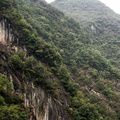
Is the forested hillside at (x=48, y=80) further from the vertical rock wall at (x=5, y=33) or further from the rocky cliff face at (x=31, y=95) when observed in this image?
the vertical rock wall at (x=5, y=33)

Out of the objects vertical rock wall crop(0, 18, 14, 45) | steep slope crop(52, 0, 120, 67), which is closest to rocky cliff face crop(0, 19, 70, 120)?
vertical rock wall crop(0, 18, 14, 45)

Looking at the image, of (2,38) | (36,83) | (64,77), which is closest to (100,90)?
(64,77)

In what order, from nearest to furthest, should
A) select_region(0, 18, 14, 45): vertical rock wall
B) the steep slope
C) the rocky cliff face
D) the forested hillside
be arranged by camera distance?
the forested hillside
the rocky cliff face
select_region(0, 18, 14, 45): vertical rock wall
the steep slope

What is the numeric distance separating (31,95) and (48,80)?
301 centimetres

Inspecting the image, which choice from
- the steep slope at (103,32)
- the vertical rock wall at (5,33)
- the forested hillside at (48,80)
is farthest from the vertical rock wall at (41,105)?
the steep slope at (103,32)

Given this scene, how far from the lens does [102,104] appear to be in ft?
70.7

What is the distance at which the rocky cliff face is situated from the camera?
→ 1456 centimetres

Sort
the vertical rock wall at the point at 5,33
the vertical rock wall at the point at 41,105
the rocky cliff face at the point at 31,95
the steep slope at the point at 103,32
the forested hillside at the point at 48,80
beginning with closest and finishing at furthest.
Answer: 1. the forested hillside at the point at 48,80
2. the rocky cliff face at the point at 31,95
3. the vertical rock wall at the point at 41,105
4. the vertical rock wall at the point at 5,33
5. the steep slope at the point at 103,32

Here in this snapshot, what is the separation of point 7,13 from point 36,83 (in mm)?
9839

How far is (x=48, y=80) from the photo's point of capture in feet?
58.5

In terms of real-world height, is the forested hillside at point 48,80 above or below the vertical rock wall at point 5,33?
below

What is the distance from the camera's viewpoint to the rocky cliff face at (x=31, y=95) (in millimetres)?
14562

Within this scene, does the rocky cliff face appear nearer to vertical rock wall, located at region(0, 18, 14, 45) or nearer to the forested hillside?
the forested hillside

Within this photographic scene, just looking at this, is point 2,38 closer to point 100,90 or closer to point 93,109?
point 93,109
